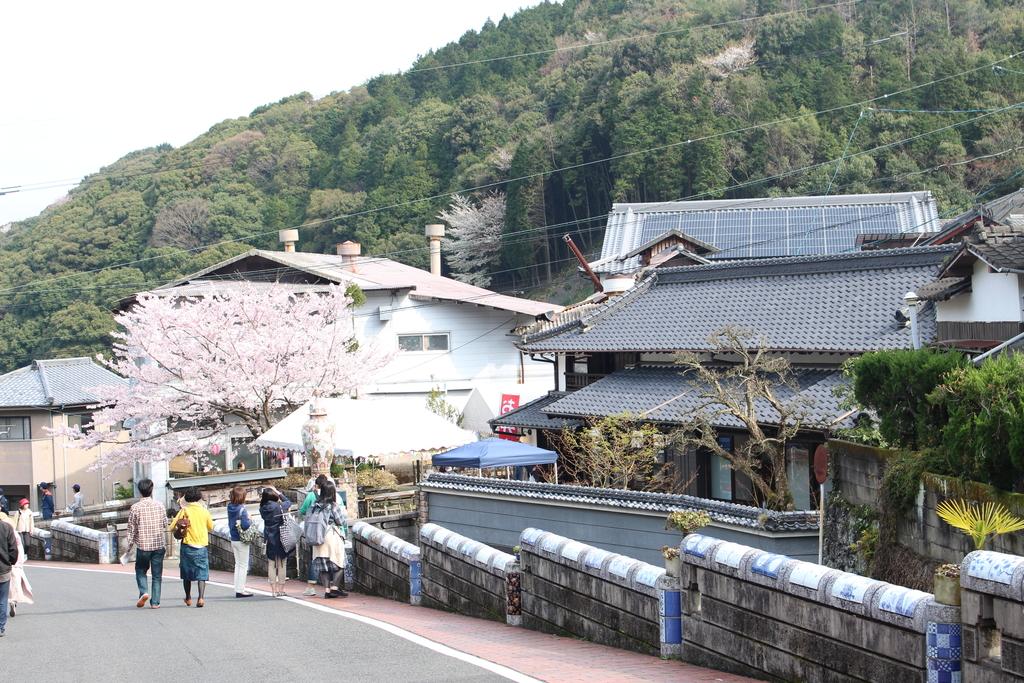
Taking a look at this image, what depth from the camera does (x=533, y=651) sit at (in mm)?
9773

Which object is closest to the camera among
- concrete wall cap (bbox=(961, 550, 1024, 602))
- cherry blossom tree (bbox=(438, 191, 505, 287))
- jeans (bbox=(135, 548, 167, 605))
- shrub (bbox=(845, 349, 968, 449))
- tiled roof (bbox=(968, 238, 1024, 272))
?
concrete wall cap (bbox=(961, 550, 1024, 602))

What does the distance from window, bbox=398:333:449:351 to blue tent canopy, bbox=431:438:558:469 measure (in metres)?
17.2

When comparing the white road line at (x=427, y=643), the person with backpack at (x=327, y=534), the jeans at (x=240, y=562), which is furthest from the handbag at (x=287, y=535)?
the white road line at (x=427, y=643)

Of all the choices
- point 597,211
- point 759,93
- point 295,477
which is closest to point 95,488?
point 295,477

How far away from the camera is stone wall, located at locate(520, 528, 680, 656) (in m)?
9.10

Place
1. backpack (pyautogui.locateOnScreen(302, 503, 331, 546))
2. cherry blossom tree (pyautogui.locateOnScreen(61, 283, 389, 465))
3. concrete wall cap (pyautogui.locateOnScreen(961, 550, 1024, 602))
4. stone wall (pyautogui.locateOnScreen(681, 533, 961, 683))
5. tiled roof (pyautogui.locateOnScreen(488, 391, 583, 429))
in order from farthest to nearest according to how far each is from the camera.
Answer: cherry blossom tree (pyautogui.locateOnScreen(61, 283, 389, 465)) → tiled roof (pyautogui.locateOnScreen(488, 391, 583, 429)) → backpack (pyautogui.locateOnScreen(302, 503, 331, 546)) → stone wall (pyautogui.locateOnScreen(681, 533, 961, 683)) → concrete wall cap (pyautogui.locateOnScreen(961, 550, 1024, 602))

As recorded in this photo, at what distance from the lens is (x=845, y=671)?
6.89 meters

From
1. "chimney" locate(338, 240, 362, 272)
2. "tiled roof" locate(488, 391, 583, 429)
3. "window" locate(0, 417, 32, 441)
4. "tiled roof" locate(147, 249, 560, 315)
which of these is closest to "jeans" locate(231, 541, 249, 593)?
"tiled roof" locate(488, 391, 583, 429)

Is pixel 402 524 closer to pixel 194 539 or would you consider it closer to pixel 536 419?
pixel 536 419

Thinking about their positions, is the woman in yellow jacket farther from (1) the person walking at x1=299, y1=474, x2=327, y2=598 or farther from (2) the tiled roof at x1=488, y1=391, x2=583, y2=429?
(2) the tiled roof at x1=488, y1=391, x2=583, y2=429

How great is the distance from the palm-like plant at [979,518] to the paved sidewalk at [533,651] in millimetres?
2085

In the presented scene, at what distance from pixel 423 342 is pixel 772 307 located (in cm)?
1807

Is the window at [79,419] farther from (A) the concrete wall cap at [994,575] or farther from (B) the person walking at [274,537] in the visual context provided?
(A) the concrete wall cap at [994,575]

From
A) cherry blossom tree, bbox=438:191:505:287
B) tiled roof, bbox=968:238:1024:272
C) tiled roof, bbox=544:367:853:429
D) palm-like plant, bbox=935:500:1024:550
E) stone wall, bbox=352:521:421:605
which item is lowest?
stone wall, bbox=352:521:421:605
